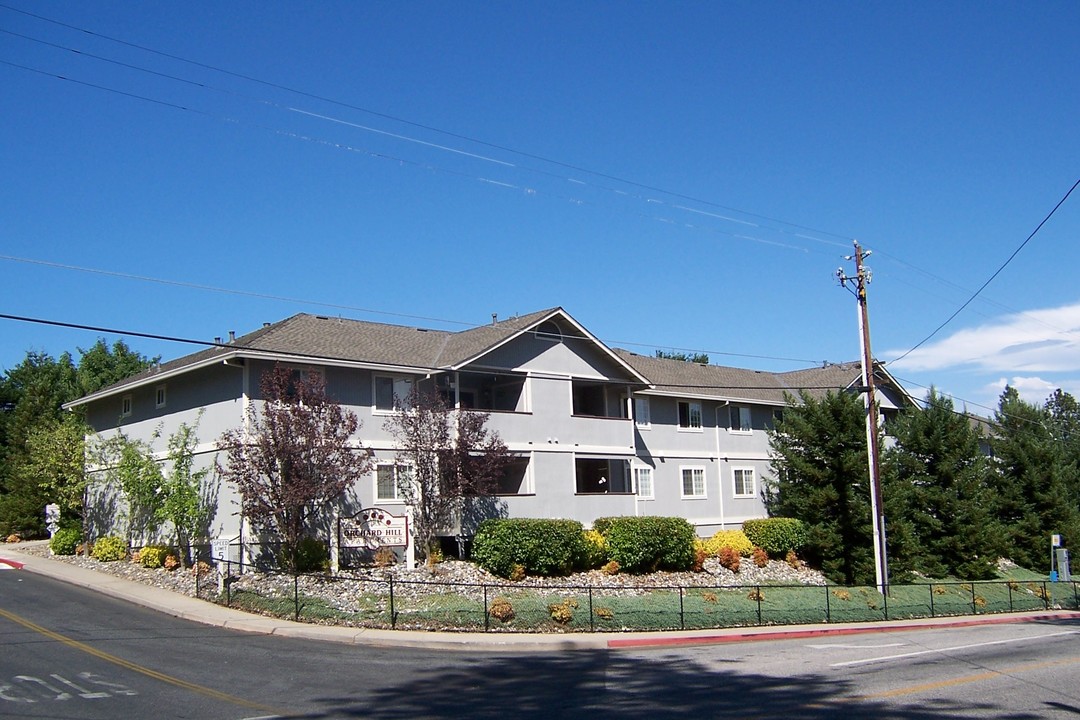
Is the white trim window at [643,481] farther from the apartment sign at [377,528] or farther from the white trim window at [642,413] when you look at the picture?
the apartment sign at [377,528]

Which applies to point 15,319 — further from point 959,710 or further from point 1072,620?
point 1072,620

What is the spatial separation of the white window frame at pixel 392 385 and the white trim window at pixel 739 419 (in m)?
18.1

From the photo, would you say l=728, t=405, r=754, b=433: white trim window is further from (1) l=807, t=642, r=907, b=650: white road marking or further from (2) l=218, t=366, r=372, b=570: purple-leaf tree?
(1) l=807, t=642, r=907, b=650: white road marking

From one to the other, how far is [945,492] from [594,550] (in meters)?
19.5

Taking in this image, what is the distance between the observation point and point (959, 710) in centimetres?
1273

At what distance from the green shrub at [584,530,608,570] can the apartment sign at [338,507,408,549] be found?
6.08 meters

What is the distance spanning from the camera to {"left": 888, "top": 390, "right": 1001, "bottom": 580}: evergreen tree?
1642 inches

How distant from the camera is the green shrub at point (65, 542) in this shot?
34.5 meters

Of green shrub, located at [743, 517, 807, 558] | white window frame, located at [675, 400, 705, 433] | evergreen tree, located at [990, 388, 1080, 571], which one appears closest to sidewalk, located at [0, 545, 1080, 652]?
green shrub, located at [743, 517, 807, 558]

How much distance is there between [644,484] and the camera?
130ft

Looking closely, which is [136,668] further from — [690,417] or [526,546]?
[690,417]

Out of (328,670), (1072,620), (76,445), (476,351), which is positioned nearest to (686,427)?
(476,351)

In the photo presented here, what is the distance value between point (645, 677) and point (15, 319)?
41.9 ft

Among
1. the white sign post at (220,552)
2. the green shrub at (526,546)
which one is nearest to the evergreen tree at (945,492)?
the green shrub at (526,546)
